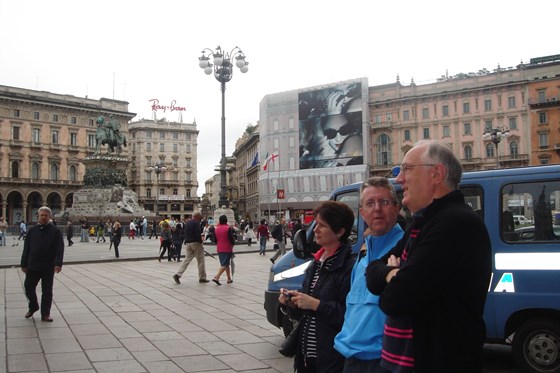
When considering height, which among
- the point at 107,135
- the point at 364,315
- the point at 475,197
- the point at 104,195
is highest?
the point at 107,135

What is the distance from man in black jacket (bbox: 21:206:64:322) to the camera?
28.6 feet

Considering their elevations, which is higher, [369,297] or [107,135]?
[107,135]

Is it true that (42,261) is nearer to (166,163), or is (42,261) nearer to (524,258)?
(524,258)

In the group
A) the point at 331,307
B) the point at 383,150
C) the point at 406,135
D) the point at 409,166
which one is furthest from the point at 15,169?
the point at 409,166

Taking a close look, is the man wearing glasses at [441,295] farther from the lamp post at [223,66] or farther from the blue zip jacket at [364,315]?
the lamp post at [223,66]

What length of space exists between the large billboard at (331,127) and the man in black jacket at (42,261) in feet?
210

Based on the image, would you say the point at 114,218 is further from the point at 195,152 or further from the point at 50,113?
the point at 195,152

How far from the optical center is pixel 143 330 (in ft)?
26.1

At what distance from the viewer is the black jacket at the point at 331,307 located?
310 cm

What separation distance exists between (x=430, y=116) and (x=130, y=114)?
45.7 metres

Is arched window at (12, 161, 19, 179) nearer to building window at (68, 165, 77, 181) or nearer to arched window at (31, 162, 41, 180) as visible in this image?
arched window at (31, 162, 41, 180)

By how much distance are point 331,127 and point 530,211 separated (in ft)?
223

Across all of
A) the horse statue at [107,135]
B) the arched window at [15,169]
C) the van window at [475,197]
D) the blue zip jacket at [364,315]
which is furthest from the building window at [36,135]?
the blue zip jacket at [364,315]

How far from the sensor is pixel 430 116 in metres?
71.7
